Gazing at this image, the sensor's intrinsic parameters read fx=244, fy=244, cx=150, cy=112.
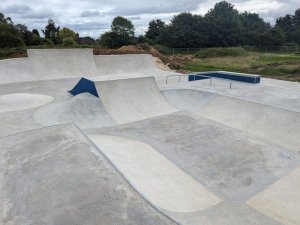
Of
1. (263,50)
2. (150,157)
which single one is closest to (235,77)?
(150,157)

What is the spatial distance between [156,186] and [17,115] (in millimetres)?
7778

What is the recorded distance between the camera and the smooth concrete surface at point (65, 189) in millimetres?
3754

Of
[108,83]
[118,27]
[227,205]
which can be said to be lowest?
[227,205]

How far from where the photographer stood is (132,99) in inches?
454

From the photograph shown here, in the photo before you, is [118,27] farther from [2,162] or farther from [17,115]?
[2,162]

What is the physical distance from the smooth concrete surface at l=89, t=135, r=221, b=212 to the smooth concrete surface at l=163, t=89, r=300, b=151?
4031mm

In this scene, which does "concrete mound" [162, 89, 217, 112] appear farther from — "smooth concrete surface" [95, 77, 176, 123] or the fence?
the fence

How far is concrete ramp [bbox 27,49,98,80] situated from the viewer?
1886 cm

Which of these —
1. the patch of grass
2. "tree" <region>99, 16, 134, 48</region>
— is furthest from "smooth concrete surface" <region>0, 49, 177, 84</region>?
"tree" <region>99, 16, 134, 48</region>

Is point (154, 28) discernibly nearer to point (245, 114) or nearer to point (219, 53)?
A: point (219, 53)

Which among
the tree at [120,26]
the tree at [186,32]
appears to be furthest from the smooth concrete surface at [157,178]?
the tree at [186,32]

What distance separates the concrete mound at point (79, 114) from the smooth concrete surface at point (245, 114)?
386 centimetres

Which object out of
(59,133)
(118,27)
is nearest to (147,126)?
(59,133)

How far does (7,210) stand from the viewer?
4.22 meters
